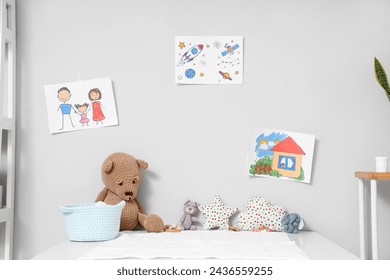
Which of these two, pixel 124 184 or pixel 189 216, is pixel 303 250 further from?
pixel 124 184

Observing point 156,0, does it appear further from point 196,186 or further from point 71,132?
point 196,186

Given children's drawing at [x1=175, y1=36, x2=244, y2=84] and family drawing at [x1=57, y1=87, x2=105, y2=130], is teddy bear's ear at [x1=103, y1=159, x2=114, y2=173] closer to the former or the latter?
family drawing at [x1=57, y1=87, x2=105, y2=130]

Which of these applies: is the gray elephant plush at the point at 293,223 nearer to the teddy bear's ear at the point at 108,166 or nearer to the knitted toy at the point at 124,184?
the knitted toy at the point at 124,184

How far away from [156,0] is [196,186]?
800 millimetres

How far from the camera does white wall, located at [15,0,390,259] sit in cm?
215

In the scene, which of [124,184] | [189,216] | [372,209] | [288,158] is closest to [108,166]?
[124,184]

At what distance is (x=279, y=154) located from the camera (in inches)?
84.7

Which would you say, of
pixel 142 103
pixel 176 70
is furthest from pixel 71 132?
pixel 176 70

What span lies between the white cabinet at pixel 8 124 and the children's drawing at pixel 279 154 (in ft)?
3.21

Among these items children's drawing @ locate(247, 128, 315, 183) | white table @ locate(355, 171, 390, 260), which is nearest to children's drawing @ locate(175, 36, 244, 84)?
children's drawing @ locate(247, 128, 315, 183)

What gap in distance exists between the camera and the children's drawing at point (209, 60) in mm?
2168

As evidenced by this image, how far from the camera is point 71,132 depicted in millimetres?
2178

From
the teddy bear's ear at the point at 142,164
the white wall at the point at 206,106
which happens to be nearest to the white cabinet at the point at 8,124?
the white wall at the point at 206,106

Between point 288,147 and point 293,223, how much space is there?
313mm
